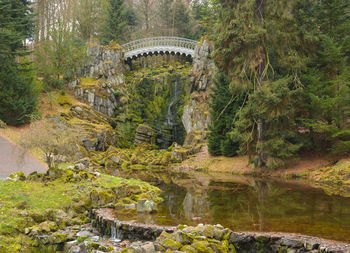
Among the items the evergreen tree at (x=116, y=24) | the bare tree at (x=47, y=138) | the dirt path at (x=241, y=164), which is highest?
the evergreen tree at (x=116, y=24)

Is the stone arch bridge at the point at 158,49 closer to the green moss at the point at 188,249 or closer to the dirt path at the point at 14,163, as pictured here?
the dirt path at the point at 14,163

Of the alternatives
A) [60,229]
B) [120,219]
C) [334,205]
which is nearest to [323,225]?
[334,205]

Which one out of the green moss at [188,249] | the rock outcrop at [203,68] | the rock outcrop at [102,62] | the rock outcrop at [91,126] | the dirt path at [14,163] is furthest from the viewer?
the rock outcrop at [102,62]

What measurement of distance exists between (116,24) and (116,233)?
1740 inches

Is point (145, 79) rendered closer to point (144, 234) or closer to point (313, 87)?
point (313, 87)

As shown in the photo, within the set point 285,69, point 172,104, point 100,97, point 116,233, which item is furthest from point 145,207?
point 100,97

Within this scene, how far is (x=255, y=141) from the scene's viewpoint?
23.5 meters

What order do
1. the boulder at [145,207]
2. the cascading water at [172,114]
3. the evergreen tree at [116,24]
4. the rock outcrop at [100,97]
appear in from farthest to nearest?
the evergreen tree at [116,24]
the rock outcrop at [100,97]
the cascading water at [172,114]
the boulder at [145,207]

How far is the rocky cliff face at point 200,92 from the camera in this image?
33.6 metres

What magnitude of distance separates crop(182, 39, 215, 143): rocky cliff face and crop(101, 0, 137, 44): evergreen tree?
16987 millimetres

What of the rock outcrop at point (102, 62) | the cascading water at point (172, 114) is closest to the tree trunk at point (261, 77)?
the cascading water at point (172, 114)

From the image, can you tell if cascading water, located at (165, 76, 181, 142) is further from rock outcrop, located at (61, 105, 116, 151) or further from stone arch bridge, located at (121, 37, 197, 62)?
rock outcrop, located at (61, 105, 116, 151)

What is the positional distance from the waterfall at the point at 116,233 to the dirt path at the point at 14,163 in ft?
29.0

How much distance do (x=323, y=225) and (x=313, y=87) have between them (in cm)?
1424
